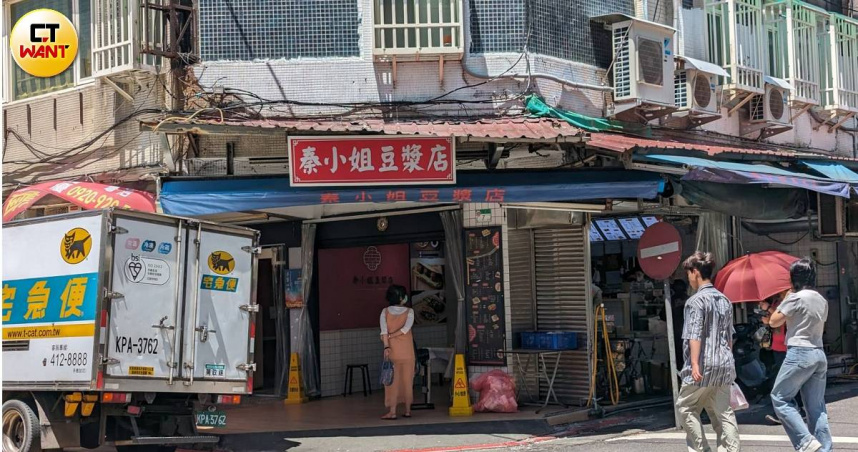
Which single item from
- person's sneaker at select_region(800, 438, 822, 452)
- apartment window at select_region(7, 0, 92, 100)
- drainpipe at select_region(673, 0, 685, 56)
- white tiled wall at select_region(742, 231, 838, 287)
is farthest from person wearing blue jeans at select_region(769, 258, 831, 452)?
apartment window at select_region(7, 0, 92, 100)

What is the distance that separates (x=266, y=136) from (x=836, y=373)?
10604mm

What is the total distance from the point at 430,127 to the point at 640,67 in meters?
3.57

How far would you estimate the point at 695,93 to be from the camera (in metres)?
15.0

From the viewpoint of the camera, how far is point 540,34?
1355 centimetres

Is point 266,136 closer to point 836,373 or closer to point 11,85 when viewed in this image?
point 11,85

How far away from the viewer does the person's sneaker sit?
8227mm

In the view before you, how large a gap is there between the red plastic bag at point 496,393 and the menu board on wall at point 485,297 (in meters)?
0.38

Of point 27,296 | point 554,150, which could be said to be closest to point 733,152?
point 554,150

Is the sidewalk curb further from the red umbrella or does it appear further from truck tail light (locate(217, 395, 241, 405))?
the red umbrella

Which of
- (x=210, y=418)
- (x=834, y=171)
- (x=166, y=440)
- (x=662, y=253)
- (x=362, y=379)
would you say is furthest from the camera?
(x=362, y=379)

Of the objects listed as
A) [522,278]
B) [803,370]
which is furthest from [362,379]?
[803,370]

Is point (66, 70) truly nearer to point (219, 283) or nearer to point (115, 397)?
point (219, 283)

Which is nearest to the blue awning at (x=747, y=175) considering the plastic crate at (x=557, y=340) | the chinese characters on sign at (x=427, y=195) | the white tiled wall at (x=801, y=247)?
the chinese characters on sign at (x=427, y=195)

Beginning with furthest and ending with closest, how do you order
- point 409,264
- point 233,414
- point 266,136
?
point 409,264
point 233,414
point 266,136
